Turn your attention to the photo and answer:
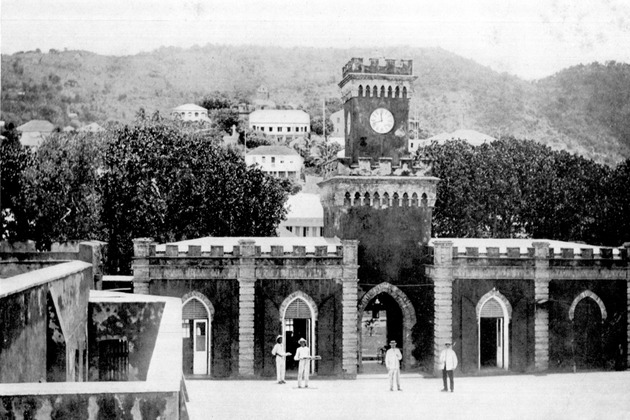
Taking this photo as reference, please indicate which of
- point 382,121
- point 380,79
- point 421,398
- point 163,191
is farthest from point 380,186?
point 163,191

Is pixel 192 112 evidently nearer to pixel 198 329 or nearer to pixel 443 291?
pixel 198 329

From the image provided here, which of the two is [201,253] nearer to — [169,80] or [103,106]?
[103,106]

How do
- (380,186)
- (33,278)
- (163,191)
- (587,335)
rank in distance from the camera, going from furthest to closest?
(163,191), (380,186), (587,335), (33,278)

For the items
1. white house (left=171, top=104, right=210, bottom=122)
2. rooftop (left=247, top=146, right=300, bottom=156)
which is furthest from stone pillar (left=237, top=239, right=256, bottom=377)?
rooftop (left=247, top=146, right=300, bottom=156)

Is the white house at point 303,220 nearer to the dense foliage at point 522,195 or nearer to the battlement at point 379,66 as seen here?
the dense foliage at point 522,195

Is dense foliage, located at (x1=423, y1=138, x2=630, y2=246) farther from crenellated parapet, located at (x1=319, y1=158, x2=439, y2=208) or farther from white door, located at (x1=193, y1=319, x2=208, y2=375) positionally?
white door, located at (x1=193, y1=319, x2=208, y2=375)
